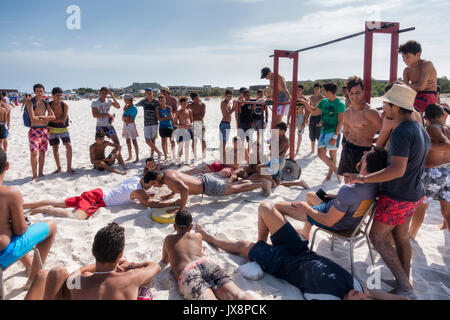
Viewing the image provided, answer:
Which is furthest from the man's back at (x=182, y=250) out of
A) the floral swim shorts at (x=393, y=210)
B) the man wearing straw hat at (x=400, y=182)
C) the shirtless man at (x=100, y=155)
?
the shirtless man at (x=100, y=155)

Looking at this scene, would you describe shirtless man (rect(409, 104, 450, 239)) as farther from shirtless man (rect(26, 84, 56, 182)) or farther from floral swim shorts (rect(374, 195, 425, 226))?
shirtless man (rect(26, 84, 56, 182))

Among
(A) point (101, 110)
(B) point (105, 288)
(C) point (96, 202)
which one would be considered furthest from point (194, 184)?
(A) point (101, 110)

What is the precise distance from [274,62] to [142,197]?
10.8 ft

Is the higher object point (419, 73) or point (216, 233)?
point (419, 73)

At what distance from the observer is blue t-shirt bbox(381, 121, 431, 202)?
2.29 m

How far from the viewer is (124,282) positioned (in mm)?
1959

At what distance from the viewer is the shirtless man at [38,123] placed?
17.3 feet

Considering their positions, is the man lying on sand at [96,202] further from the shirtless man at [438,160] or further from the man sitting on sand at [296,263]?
the shirtless man at [438,160]

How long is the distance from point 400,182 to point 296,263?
1065 millimetres

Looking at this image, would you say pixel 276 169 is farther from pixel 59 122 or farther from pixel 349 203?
pixel 59 122

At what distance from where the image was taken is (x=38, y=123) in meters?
5.38

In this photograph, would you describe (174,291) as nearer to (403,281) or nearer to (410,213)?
(403,281)

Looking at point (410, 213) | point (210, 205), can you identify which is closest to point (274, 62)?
point (210, 205)

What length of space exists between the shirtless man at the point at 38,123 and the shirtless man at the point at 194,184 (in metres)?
2.75
